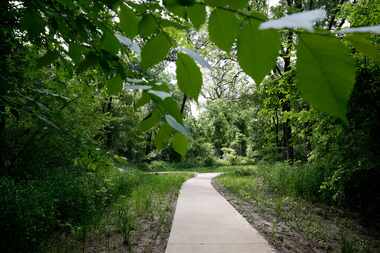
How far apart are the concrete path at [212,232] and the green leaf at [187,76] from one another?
12.7 feet

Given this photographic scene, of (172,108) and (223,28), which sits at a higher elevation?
(223,28)

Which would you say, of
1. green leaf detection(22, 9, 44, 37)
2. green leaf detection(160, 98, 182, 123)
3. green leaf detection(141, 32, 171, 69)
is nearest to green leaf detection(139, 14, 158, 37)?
green leaf detection(141, 32, 171, 69)

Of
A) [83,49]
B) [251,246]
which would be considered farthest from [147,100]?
[251,246]

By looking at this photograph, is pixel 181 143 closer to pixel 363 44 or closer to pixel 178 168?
pixel 363 44

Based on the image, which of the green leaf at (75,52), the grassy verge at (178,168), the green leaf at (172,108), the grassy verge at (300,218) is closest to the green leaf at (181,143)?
the green leaf at (172,108)

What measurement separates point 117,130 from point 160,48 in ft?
65.3

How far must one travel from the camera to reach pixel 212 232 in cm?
502

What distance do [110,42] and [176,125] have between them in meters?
0.52

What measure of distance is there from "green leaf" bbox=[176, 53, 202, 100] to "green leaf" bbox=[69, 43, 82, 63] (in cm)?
66

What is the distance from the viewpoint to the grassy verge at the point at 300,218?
453cm

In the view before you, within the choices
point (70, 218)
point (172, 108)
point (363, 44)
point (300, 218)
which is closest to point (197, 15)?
point (172, 108)

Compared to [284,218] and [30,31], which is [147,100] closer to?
[30,31]

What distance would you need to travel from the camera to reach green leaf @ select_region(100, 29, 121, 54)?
966 mm

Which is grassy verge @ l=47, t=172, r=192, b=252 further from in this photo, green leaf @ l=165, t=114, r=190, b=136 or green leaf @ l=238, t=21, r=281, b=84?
green leaf @ l=238, t=21, r=281, b=84
